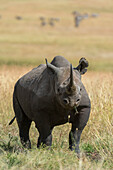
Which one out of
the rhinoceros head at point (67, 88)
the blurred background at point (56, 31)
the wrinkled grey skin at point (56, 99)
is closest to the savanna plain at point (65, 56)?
the blurred background at point (56, 31)

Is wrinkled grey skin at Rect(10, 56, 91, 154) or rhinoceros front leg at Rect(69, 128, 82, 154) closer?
wrinkled grey skin at Rect(10, 56, 91, 154)

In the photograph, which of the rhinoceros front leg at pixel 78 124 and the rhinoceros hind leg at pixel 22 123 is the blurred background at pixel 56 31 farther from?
the rhinoceros front leg at pixel 78 124

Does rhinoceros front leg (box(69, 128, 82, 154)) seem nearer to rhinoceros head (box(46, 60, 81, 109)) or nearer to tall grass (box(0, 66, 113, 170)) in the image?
tall grass (box(0, 66, 113, 170))

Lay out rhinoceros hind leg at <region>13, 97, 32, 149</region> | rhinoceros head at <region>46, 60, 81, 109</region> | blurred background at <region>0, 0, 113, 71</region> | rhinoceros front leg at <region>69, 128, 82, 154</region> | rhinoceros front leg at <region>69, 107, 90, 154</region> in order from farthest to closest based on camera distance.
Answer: blurred background at <region>0, 0, 113, 71</region> < rhinoceros hind leg at <region>13, 97, 32, 149</region> < rhinoceros front leg at <region>69, 128, 82, 154</region> < rhinoceros front leg at <region>69, 107, 90, 154</region> < rhinoceros head at <region>46, 60, 81, 109</region>

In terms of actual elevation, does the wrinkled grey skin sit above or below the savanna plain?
above

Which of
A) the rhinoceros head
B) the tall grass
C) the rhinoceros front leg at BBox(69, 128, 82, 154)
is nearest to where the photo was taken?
the rhinoceros head

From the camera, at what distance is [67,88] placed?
4.16m

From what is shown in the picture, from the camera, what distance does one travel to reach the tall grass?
4293 millimetres

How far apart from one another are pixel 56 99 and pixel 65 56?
6.57m

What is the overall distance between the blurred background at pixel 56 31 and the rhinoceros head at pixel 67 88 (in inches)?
756

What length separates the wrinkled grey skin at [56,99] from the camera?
4241 mm

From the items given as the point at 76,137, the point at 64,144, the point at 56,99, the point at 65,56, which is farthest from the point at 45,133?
the point at 65,56

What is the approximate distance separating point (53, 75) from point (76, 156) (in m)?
0.99

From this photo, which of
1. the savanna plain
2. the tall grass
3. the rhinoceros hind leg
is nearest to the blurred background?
the savanna plain
